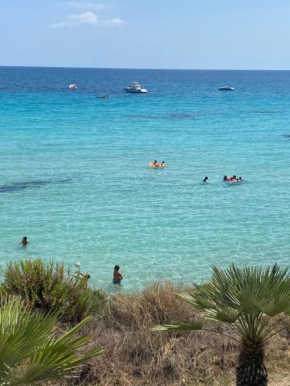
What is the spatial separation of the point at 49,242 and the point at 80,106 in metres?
55.6

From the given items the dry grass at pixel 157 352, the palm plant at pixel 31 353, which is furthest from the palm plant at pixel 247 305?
the palm plant at pixel 31 353

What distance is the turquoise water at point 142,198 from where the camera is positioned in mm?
18641

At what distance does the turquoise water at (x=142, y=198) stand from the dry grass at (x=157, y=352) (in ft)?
20.3

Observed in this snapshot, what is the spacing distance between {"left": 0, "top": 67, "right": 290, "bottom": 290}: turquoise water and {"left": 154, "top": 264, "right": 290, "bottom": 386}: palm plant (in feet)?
29.6

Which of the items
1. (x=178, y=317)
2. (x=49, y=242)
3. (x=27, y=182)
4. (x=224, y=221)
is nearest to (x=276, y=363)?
(x=178, y=317)

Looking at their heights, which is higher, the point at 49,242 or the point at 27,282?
the point at 27,282

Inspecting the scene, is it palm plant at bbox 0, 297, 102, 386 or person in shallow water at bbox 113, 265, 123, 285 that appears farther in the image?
person in shallow water at bbox 113, 265, 123, 285

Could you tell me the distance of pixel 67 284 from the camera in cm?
994

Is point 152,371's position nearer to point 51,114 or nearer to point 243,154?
point 243,154

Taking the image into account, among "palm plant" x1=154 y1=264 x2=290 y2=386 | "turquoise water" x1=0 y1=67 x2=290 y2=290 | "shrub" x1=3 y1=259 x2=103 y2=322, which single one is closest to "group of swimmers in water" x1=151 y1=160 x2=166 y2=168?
"turquoise water" x1=0 y1=67 x2=290 y2=290

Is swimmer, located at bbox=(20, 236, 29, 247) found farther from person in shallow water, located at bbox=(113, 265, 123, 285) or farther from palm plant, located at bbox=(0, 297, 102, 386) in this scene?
palm plant, located at bbox=(0, 297, 102, 386)

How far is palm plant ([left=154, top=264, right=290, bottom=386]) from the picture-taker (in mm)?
6652

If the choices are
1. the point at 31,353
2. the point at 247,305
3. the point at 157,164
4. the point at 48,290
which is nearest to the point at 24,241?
the point at 48,290

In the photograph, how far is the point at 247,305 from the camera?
22.1 ft
